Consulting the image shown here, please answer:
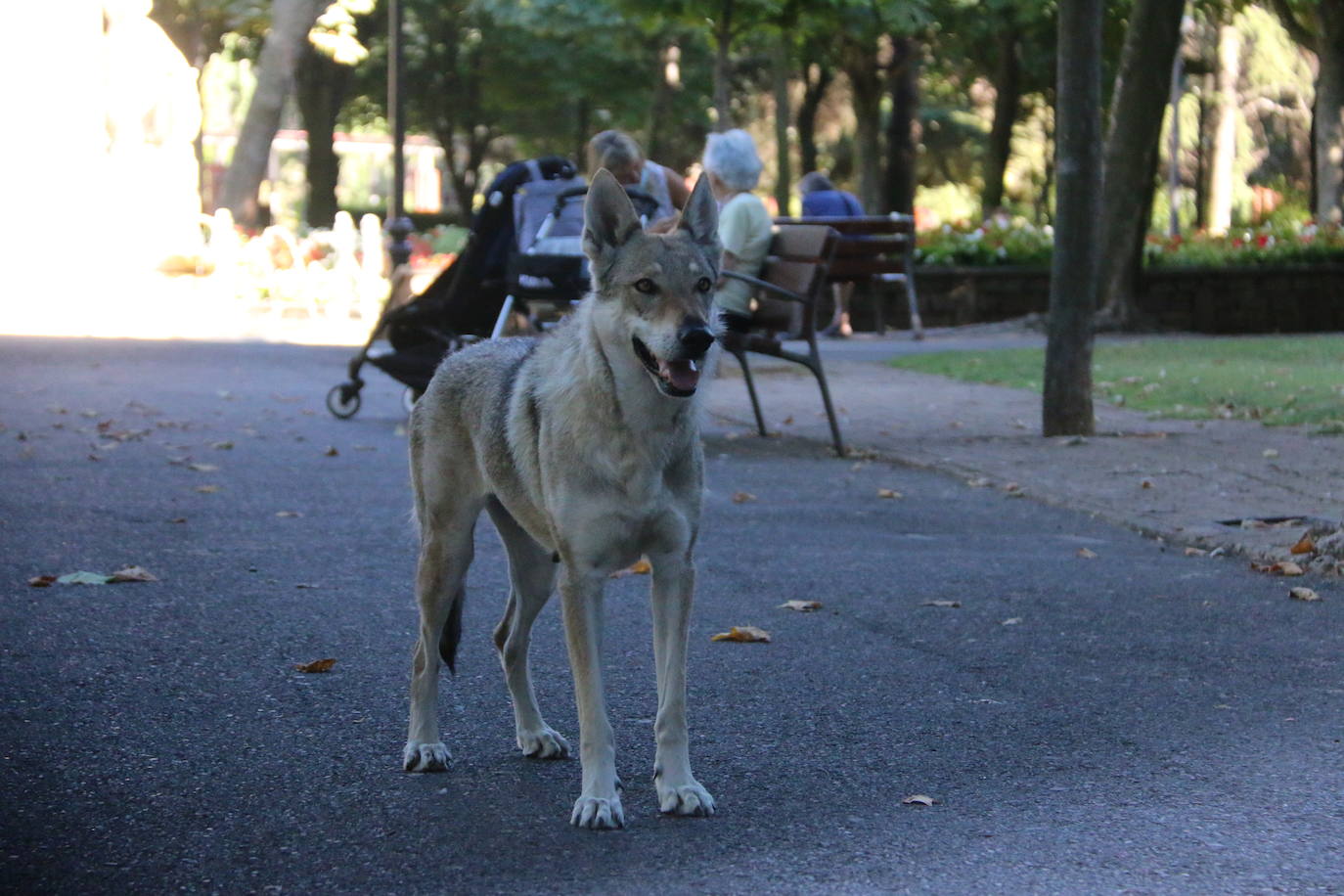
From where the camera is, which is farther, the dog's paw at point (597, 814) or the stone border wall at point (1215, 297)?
the stone border wall at point (1215, 297)

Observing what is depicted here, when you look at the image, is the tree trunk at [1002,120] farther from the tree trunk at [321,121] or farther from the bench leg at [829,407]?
the bench leg at [829,407]

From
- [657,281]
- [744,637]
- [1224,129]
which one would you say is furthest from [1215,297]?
[1224,129]

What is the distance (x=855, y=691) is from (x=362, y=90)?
182 feet

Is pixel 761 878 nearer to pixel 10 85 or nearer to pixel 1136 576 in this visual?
pixel 1136 576

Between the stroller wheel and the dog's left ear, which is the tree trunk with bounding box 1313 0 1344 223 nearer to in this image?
the stroller wheel

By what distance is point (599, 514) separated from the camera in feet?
14.0

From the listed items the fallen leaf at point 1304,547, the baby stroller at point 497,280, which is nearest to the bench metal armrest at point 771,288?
the baby stroller at point 497,280

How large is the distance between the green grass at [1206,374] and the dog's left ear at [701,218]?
840cm

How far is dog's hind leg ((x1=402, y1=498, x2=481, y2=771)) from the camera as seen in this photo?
15.4 ft

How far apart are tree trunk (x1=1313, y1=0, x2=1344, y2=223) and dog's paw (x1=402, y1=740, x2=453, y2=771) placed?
98.7 feet

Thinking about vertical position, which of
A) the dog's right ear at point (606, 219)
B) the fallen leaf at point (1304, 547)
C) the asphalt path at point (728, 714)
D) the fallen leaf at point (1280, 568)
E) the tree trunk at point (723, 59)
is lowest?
the asphalt path at point (728, 714)

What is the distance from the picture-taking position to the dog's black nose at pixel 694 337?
427 centimetres

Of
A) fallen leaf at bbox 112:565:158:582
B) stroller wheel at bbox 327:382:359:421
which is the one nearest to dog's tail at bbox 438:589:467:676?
fallen leaf at bbox 112:565:158:582

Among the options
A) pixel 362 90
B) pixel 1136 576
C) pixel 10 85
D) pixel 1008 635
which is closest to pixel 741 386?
pixel 1136 576
